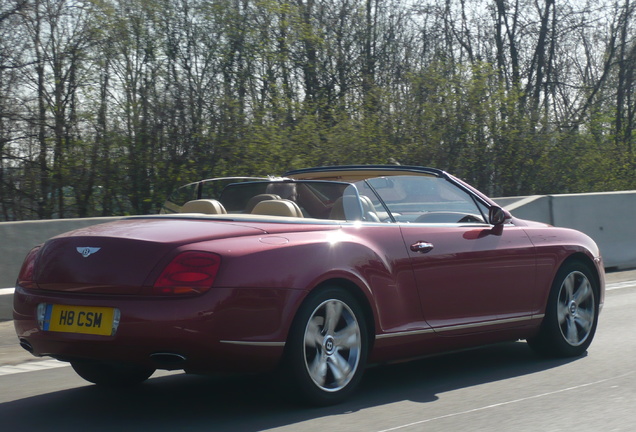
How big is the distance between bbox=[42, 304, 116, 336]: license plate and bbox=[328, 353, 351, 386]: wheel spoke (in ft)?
4.13

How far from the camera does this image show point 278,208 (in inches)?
223

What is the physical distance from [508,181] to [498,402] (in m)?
14.6

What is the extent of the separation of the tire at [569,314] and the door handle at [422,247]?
1414mm

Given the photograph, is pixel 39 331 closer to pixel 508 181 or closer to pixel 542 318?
pixel 542 318

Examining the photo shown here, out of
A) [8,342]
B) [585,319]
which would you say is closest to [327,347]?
[585,319]

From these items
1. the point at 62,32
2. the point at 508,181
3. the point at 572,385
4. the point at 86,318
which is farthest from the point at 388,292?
the point at 508,181

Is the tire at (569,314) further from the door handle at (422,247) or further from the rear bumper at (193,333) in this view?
the rear bumper at (193,333)

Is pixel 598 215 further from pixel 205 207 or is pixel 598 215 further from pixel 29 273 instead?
pixel 29 273

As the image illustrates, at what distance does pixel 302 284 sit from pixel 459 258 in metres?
1.43

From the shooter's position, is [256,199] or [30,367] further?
[30,367]

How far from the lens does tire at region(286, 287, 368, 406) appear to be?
4.93 m

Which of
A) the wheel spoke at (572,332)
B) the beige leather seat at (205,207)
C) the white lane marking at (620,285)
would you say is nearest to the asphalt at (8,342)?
the beige leather seat at (205,207)

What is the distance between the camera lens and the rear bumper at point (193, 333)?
15.0ft

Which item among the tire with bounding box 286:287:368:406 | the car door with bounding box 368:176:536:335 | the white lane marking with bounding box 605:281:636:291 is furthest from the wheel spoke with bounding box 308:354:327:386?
the white lane marking with bounding box 605:281:636:291
